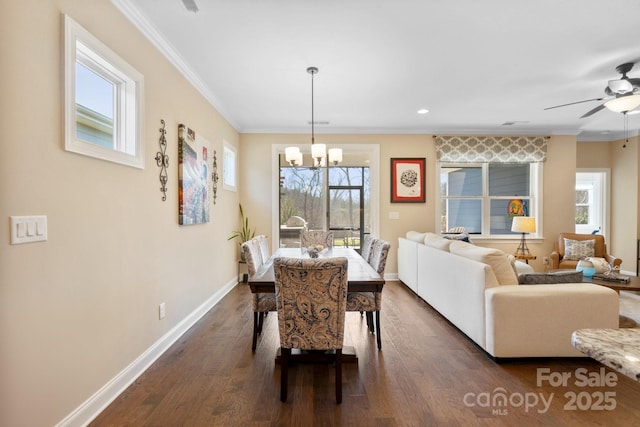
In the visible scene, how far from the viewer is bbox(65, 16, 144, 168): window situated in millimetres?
1638

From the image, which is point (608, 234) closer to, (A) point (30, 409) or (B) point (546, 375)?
(B) point (546, 375)

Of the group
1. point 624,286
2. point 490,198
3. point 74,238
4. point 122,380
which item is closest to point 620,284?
point 624,286

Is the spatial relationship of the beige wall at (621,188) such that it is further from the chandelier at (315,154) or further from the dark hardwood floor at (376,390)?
the chandelier at (315,154)

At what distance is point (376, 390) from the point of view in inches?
80.9

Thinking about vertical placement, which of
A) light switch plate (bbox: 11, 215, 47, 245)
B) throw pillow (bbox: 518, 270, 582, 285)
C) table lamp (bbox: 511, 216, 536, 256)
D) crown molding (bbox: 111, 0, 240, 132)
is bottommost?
throw pillow (bbox: 518, 270, 582, 285)

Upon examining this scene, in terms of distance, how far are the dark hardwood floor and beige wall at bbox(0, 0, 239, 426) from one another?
37cm

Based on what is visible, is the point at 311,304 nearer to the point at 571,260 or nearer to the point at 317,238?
the point at 317,238

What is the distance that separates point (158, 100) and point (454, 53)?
2622mm

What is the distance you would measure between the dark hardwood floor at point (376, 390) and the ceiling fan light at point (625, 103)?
2.38 meters

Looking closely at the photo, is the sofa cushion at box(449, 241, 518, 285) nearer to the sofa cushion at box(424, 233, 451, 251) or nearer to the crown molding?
the sofa cushion at box(424, 233, 451, 251)

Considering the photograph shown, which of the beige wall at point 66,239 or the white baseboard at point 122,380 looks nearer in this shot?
the beige wall at point 66,239

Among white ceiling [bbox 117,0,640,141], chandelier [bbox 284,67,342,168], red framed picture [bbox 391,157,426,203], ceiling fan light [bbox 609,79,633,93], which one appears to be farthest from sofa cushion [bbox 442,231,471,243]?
chandelier [bbox 284,67,342,168]

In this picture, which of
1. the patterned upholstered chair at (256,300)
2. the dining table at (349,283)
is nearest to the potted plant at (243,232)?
the patterned upholstered chair at (256,300)

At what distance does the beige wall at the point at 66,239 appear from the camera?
1334 millimetres
